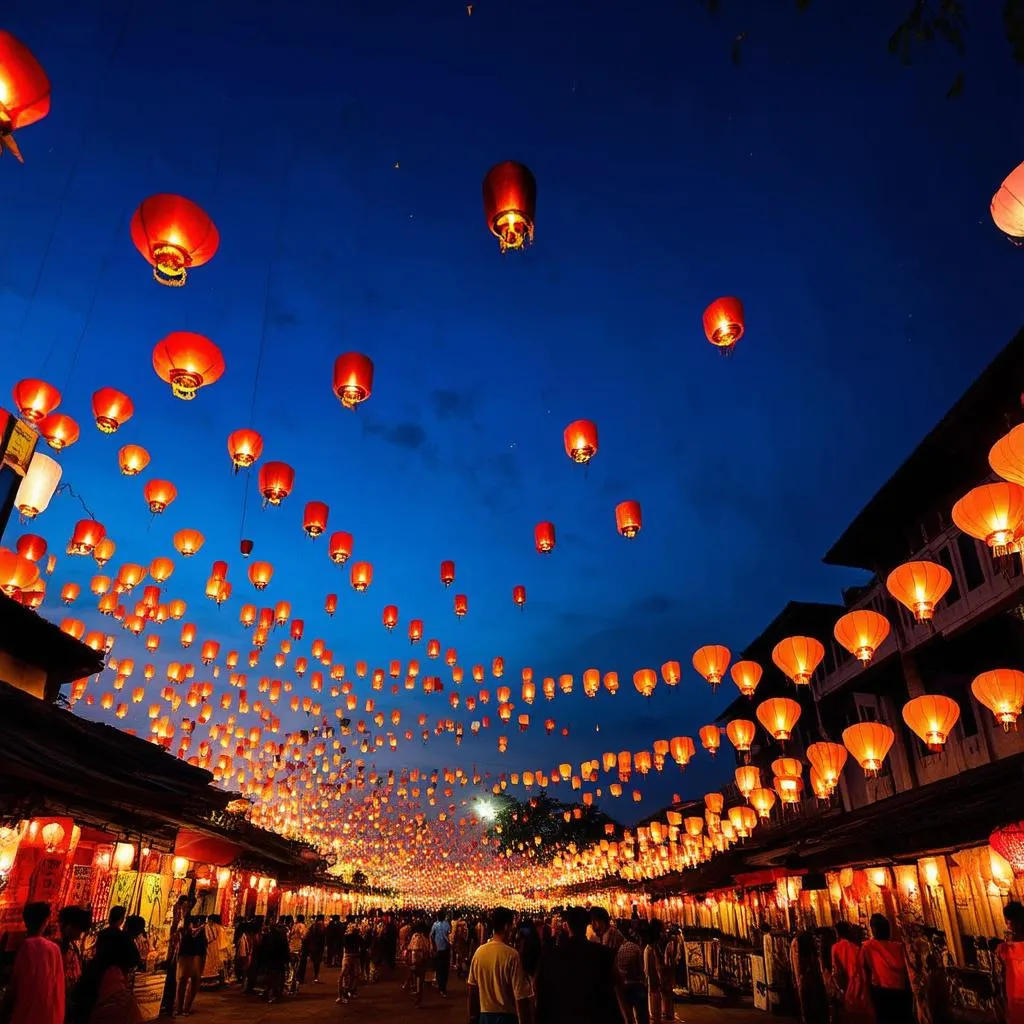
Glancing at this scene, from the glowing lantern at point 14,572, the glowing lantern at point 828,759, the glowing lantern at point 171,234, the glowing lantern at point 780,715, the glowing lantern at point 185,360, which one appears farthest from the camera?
the glowing lantern at point 828,759

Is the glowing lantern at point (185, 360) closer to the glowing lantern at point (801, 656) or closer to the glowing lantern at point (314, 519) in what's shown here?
the glowing lantern at point (314, 519)

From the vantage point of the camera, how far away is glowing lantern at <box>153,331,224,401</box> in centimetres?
878

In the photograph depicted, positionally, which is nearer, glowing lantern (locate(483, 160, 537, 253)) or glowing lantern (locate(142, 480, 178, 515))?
glowing lantern (locate(483, 160, 537, 253))

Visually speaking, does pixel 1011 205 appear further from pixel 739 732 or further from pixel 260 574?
pixel 260 574

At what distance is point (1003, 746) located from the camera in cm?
1378

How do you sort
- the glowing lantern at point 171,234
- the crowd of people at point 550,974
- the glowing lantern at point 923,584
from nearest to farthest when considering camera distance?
the crowd of people at point 550,974 → the glowing lantern at point 171,234 → the glowing lantern at point 923,584

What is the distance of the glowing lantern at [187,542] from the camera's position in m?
15.2

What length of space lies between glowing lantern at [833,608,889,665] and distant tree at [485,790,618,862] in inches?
2056

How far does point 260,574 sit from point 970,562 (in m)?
15.4

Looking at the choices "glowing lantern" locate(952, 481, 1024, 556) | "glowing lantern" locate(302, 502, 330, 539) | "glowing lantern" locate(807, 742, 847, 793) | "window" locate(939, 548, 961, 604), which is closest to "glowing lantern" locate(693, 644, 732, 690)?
"glowing lantern" locate(807, 742, 847, 793)

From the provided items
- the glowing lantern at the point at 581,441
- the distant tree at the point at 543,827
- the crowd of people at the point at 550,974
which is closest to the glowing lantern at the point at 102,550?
the crowd of people at the point at 550,974

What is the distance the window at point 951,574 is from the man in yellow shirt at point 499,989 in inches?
522

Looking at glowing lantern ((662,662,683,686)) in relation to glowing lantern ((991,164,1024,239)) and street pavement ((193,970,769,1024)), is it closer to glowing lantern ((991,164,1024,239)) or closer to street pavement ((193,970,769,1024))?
street pavement ((193,970,769,1024))

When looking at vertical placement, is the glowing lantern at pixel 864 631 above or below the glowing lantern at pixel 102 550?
below
